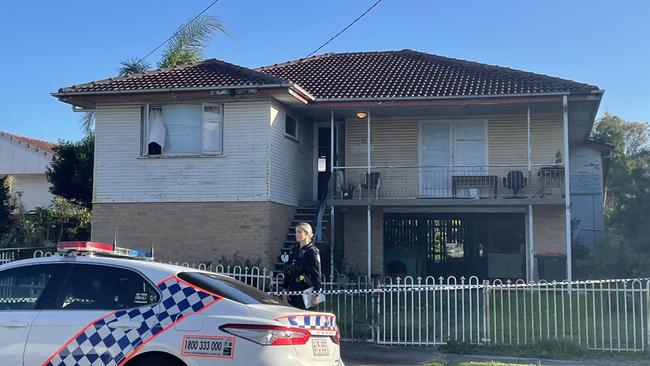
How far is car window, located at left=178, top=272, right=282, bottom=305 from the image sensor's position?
549cm

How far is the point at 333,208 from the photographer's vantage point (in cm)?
1605

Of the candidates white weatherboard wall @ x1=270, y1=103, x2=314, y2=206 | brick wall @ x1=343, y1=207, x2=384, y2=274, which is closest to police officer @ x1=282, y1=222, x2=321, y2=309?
white weatherboard wall @ x1=270, y1=103, x2=314, y2=206

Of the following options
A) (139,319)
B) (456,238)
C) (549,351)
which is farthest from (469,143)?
(139,319)

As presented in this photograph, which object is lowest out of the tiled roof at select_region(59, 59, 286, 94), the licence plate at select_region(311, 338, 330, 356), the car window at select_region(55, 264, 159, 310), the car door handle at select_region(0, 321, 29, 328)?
the licence plate at select_region(311, 338, 330, 356)

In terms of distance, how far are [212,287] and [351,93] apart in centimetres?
1106

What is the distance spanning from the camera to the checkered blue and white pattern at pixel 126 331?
523cm

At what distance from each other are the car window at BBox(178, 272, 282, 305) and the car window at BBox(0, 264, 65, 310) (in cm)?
115

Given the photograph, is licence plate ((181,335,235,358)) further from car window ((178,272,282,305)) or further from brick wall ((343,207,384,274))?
brick wall ((343,207,384,274))

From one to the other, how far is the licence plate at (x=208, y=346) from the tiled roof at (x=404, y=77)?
36.7ft

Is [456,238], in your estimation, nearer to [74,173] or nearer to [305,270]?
[74,173]

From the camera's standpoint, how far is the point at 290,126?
1648 centimetres

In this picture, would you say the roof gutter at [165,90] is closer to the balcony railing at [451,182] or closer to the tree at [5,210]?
the balcony railing at [451,182]

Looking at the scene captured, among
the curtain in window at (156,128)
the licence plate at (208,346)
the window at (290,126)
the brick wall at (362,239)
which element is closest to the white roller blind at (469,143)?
the brick wall at (362,239)

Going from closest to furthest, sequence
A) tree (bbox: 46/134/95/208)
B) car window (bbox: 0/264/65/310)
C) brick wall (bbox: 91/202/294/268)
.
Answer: car window (bbox: 0/264/65/310)
brick wall (bbox: 91/202/294/268)
tree (bbox: 46/134/95/208)
